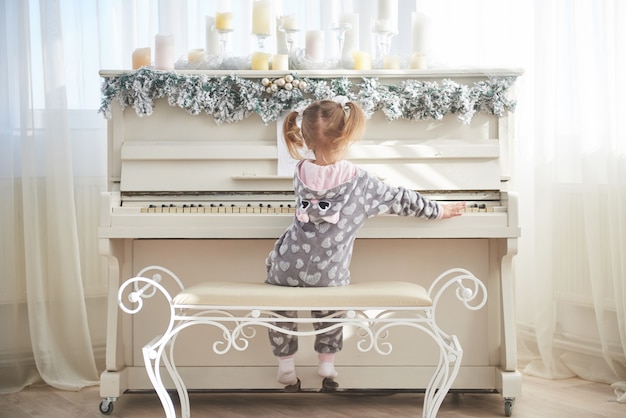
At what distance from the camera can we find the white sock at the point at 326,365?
303 centimetres

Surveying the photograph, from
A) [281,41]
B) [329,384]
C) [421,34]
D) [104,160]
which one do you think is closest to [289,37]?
[281,41]

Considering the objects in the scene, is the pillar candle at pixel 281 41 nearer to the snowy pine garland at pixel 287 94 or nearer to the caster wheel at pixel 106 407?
the snowy pine garland at pixel 287 94

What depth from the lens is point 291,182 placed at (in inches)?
123

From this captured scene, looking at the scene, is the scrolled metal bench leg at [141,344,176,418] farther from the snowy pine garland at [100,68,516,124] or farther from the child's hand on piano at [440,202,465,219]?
the child's hand on piano at [440,202,465,219]

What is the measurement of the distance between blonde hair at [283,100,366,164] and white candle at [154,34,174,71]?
0.70 metres

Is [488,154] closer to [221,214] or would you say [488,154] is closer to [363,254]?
[363,254]

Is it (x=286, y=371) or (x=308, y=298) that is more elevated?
(x=308, y=298)

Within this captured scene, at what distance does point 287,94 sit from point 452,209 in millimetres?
739

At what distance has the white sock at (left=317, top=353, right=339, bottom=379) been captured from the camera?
303 cm

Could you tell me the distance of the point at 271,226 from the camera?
2.95 metres

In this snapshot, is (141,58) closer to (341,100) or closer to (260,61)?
(260,61)

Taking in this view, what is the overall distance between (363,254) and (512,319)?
60cm

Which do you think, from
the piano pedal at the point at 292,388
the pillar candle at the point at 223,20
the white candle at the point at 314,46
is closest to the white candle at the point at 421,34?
the white candle at the point at 314,46

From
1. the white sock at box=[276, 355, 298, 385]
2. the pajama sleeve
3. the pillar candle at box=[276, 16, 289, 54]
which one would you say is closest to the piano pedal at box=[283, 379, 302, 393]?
the white sock at box=[276, 355, 298, 385]
